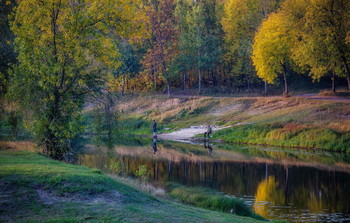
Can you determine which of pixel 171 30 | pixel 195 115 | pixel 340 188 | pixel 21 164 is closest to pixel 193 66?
pixel 171 30

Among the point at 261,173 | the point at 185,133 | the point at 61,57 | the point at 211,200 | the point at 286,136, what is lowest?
the point at 261,173

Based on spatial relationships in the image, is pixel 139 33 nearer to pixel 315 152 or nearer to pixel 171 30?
pixel 315 152

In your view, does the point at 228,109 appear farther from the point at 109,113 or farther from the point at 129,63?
the point at 109,113

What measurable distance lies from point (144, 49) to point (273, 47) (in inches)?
1178

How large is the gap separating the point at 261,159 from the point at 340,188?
10.7 metres

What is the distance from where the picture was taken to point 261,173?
2941 cm

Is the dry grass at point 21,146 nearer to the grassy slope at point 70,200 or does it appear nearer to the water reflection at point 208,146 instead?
the grassy slope at point 70,200

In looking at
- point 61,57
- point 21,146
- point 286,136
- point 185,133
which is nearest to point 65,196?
point 61,57

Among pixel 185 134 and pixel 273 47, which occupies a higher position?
pixel 273 47

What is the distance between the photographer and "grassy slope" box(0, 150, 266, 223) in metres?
9.86

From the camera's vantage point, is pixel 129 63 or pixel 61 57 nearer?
pixel 61 57

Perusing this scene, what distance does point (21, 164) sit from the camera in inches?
567

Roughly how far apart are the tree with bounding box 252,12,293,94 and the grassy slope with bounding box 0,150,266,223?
1833 inches

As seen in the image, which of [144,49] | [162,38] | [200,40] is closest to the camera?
[200,40]
